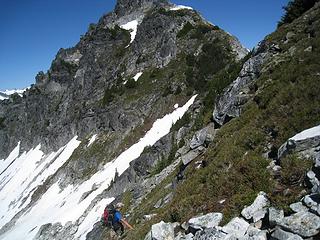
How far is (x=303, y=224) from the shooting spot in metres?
7.29

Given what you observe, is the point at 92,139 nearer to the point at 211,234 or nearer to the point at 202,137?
the point at 202,137

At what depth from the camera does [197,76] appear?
47.0m

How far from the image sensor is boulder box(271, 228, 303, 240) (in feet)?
23.3

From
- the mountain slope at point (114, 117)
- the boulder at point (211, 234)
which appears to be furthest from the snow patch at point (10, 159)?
the boulder at point (211, 234)

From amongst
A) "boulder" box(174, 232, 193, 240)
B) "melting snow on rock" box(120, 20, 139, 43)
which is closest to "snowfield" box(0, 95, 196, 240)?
"boulder" box(174, 232, 193, 240)

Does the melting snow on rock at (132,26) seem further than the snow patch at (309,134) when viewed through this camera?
Yes

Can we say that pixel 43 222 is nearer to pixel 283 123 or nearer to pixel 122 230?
pixel 122 230

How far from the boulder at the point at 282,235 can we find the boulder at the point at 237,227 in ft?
3.22

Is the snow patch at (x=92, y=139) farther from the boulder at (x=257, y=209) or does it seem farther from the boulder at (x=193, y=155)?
the boulder at (x=257, y=209)

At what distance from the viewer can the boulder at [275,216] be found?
793 centimetres

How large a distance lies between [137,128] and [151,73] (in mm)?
11998

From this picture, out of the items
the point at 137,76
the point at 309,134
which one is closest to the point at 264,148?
the point at 309,134

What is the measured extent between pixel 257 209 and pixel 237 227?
757 millimetres

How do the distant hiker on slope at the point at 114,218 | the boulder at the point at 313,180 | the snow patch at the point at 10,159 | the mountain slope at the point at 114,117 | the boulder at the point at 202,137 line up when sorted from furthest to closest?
the snow patch at the point at 10,159 < the mountain slope at the point at 114,117 < the boulder at the point at 202,137 < the distant hiker on slope at the point at 114,218 < the boulder at the point at 313,180
